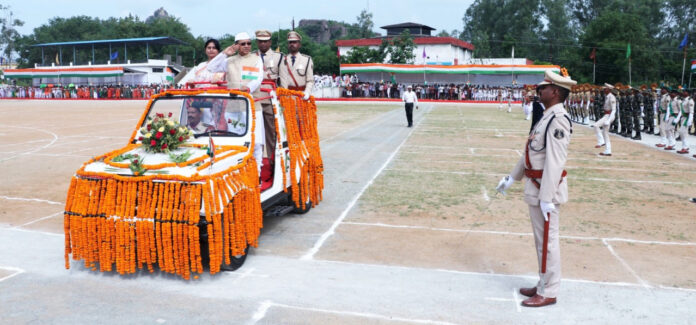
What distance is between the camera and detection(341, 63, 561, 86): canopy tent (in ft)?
181

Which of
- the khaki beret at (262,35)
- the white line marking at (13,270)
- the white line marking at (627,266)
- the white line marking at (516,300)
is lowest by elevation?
the white line marking at (516,300)

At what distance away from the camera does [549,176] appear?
15.0 ft

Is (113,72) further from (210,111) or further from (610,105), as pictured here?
(210,111)

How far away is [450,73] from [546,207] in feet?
178

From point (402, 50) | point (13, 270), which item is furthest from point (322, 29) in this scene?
point (13, 270)

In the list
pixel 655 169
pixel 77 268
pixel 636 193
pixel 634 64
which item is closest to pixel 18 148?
pixel 77 268

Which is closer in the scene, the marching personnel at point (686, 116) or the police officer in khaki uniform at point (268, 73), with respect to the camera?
the police officer in khaki uniform at point (268, 73)

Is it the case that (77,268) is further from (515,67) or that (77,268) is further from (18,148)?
(515,67)

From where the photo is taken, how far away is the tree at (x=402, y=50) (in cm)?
6569

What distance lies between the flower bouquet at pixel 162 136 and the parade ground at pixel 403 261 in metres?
1.39

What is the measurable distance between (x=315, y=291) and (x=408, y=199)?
4.33 m

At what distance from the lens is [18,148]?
1572 cm

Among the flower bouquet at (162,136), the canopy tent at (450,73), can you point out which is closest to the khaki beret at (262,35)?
the flower bouquet at (162,136)

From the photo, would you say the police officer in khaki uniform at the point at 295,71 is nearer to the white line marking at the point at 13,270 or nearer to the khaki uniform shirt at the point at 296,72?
the khaki uniform shirt at the point at 296,72
